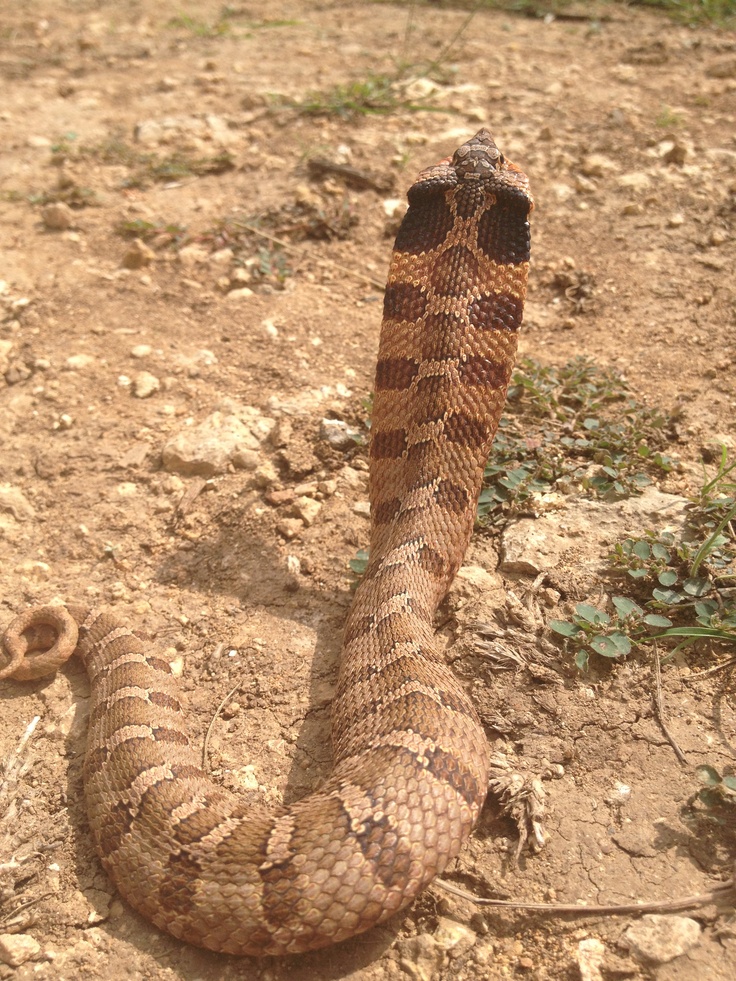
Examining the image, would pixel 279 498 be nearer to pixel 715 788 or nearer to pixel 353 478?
pixel 353 478

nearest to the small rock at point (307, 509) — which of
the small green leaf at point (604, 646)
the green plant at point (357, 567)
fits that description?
the green plant at point (357, 567)

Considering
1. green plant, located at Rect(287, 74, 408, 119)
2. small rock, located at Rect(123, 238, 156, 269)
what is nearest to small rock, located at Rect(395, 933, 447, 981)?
small rock, located at Rect(123, 238, 156, 269)

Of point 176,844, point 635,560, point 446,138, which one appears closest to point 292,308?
point 446,138

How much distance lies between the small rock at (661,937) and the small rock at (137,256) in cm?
545

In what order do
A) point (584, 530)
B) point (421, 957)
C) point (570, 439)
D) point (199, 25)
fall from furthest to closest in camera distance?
point (199, 25)
point (570, 439)
point (584, 530)
point (421, 957)

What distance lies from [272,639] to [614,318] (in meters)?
3.37

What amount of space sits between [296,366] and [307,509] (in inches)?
49.1

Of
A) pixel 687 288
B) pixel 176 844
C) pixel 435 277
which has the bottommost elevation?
pixel 176 844

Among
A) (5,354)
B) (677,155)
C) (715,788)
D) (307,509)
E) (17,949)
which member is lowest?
(17,949)

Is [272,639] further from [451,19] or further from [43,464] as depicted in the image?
[451,19]

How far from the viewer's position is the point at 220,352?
19.0 feet

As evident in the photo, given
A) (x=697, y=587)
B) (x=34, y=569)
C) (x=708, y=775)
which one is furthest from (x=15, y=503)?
(x=708, y=775)

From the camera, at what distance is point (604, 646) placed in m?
3.89

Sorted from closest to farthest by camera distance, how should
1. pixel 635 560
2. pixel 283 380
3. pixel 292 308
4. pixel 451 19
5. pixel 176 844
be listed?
pixel 176 844 → pixel 635 560 → pixel 283 380 → pixel 292 308 → pixel 451 19
